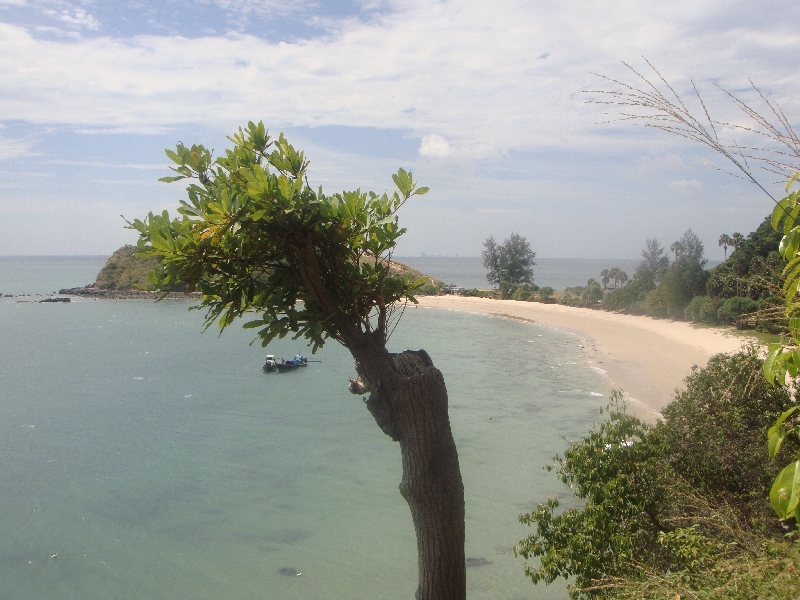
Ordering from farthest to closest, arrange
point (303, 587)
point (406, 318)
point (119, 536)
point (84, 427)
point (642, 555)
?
point (406, 318)
point (84, 427)
point (119, 536)
point (303, 587)
point (642, 555)

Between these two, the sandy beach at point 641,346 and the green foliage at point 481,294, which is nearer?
the sandy beach at point 641,346

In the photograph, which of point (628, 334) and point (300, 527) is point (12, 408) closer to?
point (300, 527)

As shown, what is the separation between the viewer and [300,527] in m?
14.0

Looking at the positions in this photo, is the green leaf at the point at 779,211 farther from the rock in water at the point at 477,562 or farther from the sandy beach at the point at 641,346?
the sandy beach at the point at 641,346

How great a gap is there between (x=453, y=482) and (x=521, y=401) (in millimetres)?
21503

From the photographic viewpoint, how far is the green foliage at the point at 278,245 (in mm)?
3039

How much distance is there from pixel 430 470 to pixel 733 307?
112ft

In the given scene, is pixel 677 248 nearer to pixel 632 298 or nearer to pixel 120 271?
pixel 632 298

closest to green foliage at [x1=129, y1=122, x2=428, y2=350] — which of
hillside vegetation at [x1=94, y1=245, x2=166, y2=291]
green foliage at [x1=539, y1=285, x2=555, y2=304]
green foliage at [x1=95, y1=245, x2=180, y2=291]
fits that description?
green foliage at [x1=539, y1=285, x2=555, y2=304]

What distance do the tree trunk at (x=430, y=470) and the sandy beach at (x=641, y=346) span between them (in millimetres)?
18372

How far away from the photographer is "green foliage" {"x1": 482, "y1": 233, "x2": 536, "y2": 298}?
71188 mm

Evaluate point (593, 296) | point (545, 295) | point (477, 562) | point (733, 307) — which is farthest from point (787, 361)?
point (545, 295)

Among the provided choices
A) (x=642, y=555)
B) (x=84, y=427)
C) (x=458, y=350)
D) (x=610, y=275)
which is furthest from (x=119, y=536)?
(x=610, y=275)

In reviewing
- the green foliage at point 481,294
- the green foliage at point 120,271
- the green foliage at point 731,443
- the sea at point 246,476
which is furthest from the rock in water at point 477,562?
the green foliage at point 120,271
